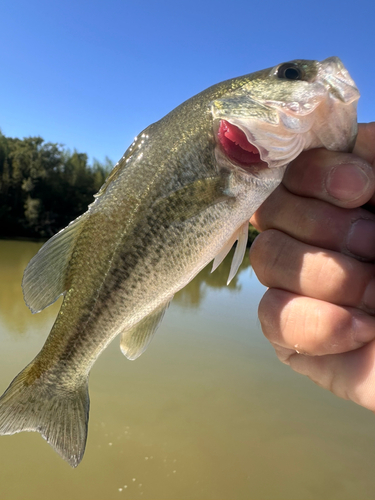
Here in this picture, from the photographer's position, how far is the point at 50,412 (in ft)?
5.73

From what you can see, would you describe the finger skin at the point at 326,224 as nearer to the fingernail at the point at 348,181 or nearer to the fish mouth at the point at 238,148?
the fingernail at the point at 348,181

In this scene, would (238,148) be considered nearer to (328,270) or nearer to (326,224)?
(326,224)

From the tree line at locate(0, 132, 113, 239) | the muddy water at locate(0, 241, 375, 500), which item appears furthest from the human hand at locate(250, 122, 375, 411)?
the tree line at locate(0, 132, 113, 239)

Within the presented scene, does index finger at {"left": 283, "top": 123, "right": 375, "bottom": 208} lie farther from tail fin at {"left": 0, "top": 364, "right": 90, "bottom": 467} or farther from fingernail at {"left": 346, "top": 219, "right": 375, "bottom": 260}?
tail fin at {"left": 0, "top": 364, "right": 90, "bottom": 467}

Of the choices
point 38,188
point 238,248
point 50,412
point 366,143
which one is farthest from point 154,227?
point 38,188

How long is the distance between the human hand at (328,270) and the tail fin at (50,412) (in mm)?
1145

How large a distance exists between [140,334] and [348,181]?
1437 millimetres

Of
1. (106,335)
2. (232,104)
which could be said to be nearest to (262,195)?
(232,104)

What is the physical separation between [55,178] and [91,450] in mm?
34969

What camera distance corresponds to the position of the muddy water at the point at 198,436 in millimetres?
3508

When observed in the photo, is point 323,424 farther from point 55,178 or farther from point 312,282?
point 55,178

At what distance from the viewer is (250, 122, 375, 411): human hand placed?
171cm

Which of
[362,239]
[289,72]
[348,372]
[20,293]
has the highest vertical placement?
[289,72]

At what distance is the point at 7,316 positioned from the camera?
8.16 metres
